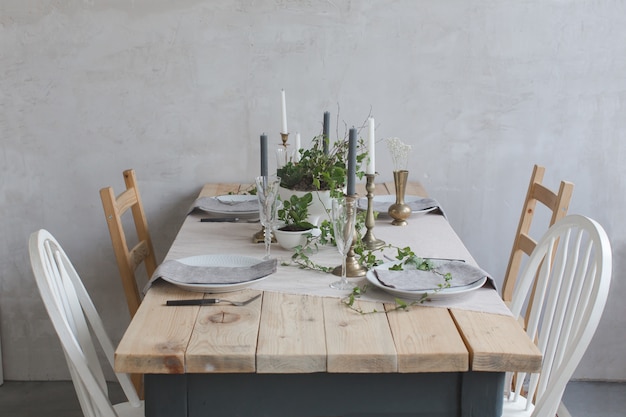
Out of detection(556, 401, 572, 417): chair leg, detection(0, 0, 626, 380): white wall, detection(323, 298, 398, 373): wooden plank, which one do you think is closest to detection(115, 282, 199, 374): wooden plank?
detection(323, 298, 398, 373): wooden plank

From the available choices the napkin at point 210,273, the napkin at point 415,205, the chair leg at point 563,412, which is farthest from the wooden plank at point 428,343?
the chair leg at point 563,412

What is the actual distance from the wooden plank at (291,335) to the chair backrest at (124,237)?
2.27 feet

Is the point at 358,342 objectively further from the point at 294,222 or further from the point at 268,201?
the point at 294,222

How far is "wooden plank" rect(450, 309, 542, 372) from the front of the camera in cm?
138

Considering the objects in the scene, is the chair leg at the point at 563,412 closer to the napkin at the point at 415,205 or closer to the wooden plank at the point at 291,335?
the napkin at the point at 415,205

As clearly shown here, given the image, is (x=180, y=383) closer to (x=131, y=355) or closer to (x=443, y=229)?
(x=131, y=355)

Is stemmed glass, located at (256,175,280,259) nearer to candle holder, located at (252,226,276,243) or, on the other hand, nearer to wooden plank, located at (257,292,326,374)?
candle holder, located at (252,226,276,243)

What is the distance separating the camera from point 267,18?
2795mm

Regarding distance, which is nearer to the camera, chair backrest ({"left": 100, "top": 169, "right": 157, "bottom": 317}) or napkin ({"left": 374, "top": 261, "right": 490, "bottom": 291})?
napkin ({"left": 374, "top": 261, "right": 490, "bottom": 291})

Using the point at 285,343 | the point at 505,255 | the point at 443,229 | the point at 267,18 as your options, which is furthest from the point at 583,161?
the point at 285,343

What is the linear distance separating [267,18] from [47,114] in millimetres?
913

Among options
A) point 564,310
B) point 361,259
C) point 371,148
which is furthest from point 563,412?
point 371,148

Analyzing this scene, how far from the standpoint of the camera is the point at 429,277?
174 centimetres

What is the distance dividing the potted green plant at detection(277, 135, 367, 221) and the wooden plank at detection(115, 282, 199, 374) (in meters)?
0.52
